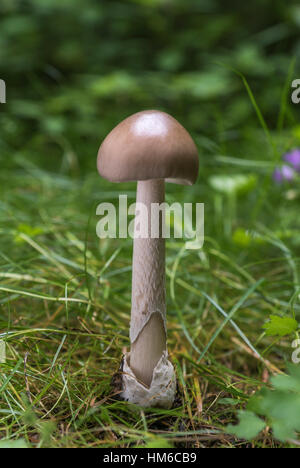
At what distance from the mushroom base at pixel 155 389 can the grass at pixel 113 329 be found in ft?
0.11

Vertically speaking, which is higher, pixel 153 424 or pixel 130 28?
pixel 130 28

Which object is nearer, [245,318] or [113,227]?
[245,318]

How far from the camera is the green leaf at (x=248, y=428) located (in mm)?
1057

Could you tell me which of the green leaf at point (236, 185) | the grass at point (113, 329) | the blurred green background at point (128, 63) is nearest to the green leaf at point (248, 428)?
the grass at point (113, 329)

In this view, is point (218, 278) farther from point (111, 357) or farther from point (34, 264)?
point (34, 264)

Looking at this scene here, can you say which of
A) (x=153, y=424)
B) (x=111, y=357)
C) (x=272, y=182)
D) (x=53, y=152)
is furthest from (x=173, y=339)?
(x=53, y=152)

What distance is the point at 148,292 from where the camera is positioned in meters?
1.41

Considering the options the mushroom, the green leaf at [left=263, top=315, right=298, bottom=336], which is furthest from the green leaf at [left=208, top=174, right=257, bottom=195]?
the green leaf at [left=263, top=315, right=298, bottom=336]

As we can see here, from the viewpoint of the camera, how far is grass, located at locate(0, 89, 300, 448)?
1.26m

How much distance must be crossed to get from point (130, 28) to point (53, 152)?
1769 mm

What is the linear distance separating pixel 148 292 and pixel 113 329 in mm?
402

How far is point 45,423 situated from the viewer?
120 cm

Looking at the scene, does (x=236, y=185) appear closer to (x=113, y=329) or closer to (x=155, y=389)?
(x=113, y=329)

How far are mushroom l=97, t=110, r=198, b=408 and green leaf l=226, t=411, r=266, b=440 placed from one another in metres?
0.33
